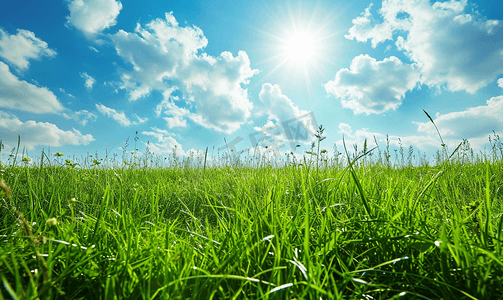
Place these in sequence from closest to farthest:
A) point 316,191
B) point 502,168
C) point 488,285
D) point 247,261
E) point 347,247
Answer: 1. point 488,285
2. point 247,261
3. point 347,247
4. point 316,191
5. point 502,168

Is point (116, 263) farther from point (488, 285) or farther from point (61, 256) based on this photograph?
point (488, 285)

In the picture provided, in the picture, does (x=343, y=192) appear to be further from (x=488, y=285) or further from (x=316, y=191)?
(x=488, y=285)

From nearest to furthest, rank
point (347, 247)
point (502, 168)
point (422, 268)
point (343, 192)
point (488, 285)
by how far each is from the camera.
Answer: point (488, 285)
point (422, 268)
point (347, 247)
point (343, 192)
point (502, 168)

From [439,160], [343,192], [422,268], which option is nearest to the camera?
[422,268]

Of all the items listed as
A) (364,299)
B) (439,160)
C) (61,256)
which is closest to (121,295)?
(61,256)

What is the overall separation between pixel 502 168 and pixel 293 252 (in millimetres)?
5003

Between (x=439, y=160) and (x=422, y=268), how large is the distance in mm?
5570

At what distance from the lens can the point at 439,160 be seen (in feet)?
18.2

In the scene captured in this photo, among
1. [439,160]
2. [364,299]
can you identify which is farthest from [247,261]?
[439,160]

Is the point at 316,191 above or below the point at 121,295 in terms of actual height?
above

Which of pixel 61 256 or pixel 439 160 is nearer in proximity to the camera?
pixel 61 256

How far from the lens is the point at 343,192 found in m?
2.21

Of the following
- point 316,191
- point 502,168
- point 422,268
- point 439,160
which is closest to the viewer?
point 422,268

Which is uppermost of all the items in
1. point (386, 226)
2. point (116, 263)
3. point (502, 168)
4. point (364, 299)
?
point (502, 168)
